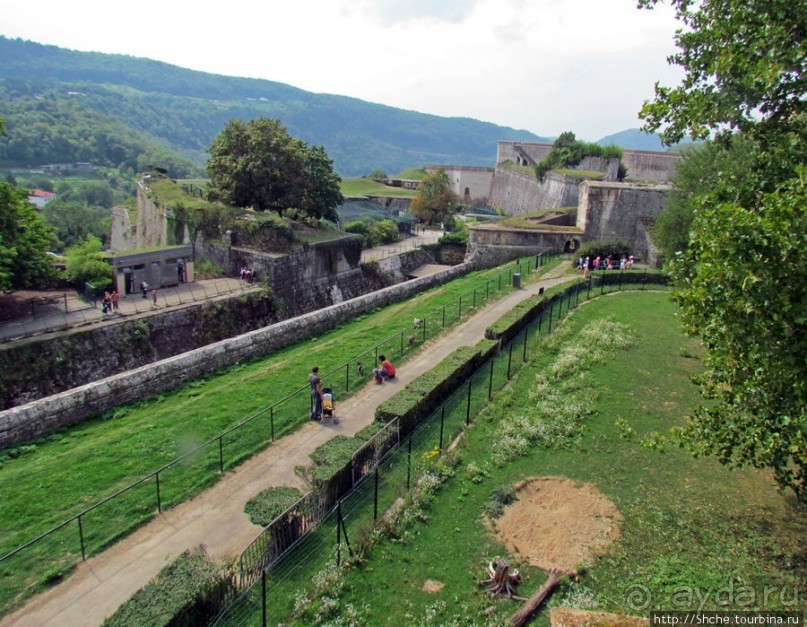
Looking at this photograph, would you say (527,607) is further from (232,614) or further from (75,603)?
(75,603)

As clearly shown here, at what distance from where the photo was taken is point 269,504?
10.3 m

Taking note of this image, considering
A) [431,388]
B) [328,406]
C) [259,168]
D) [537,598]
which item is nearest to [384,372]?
[431,388]

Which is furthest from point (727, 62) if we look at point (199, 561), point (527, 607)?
point (199, 561)

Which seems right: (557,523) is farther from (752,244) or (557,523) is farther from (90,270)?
(90,270)

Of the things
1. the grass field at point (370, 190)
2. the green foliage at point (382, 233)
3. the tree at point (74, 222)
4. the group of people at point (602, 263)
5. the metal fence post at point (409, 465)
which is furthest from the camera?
the tree at point (74, 222)

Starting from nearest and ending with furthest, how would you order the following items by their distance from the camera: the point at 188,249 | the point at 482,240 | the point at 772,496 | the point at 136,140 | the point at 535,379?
the point at 772,496 → the point at 535,379 → the point at 188,249 → the point at 482,240 → the point at 136,140

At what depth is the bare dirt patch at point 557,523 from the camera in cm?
994

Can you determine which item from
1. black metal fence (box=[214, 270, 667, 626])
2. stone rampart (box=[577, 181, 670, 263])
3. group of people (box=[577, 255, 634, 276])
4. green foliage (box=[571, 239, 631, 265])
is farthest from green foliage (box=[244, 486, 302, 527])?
stone rampart (box=[577, 181, 670, 263])

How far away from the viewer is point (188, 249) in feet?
94.1

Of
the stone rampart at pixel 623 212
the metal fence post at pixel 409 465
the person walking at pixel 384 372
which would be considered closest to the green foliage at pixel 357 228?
the stone rampart at pixel 623 212

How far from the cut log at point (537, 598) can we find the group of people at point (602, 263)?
90.3 feet

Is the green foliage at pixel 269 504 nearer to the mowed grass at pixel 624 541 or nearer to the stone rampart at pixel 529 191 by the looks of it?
the mowed grass at pixel 624 541

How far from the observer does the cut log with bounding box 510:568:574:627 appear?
8.35 m

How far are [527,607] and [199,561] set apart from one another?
16.7 ft
